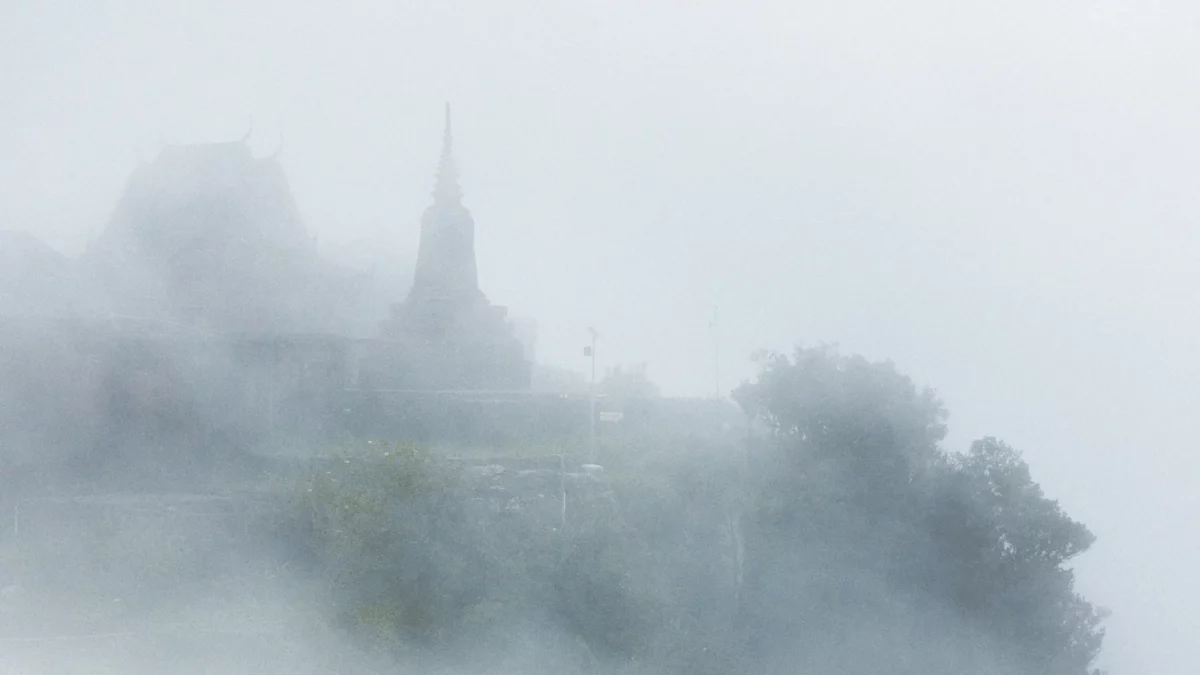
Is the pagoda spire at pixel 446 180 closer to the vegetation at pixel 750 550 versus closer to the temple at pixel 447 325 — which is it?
the temple at pixel 447 325

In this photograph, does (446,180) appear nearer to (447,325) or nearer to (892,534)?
(447,325)

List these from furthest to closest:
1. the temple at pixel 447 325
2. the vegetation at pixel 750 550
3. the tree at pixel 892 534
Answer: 1. the temple at pixel 447 325
2. the tree at pixel 892 534
3. the vegetation at pixel 750 550

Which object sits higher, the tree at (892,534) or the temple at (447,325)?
the temple at (447,325)

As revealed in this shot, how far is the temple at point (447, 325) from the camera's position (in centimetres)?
1888

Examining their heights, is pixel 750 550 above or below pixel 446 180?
below

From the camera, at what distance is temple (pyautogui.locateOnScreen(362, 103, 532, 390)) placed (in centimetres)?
1888

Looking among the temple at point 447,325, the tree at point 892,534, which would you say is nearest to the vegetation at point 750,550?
the tree at point 892,534

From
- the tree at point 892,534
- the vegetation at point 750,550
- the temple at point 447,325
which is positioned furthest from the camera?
the temple at point 447,325

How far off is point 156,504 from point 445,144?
1097 centimetres

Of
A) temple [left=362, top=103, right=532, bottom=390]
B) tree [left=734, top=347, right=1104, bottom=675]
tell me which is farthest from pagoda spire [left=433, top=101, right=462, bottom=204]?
tree [left=734, top=347, right=1104, bottom=675]

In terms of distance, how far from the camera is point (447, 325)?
20.7m

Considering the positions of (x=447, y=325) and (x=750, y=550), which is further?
(x=447, y=325)

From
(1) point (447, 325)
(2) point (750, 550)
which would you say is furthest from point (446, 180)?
(2) point (750, 550)

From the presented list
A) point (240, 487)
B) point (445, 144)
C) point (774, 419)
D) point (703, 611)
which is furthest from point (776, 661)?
point (445, 144)
